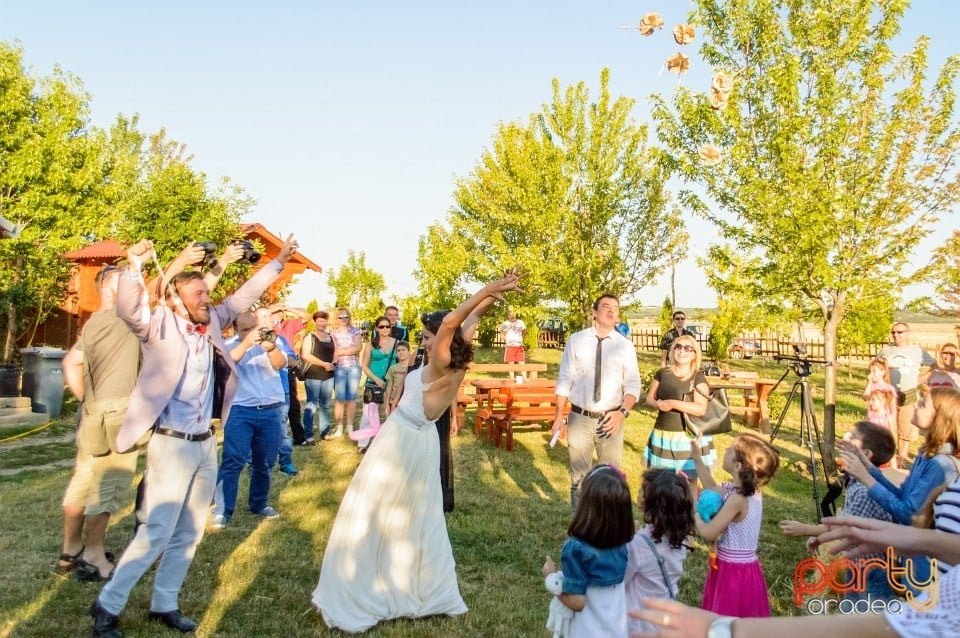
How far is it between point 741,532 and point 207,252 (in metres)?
3.39

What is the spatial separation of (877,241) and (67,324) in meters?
22.8

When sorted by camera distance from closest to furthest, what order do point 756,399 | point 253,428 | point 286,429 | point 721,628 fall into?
1. point 721,628
2. point 253,428
3. point 286,429
4. point 756,399

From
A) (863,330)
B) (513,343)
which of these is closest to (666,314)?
(863,330)

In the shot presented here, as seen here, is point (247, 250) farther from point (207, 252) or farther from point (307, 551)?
point (307, 551)

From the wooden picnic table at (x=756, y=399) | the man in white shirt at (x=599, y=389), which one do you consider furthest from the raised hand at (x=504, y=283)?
the wooden picnic table at (x=756, y=399)

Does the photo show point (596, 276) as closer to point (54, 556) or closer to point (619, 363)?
point (619, 363)

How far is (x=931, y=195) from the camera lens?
10.1 metres

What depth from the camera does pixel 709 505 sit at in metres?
3.79

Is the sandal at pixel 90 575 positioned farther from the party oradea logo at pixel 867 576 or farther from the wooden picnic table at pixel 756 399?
the wooden picnic table at pixel 756 399

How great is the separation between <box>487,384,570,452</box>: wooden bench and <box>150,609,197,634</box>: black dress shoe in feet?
22.3

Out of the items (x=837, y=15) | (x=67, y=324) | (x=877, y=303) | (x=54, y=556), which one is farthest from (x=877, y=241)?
(x=67, y=324)

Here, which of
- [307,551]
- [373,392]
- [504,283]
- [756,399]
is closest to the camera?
[504,283]

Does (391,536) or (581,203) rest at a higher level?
(581,203)

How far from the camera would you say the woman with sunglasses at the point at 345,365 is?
11047 mm
